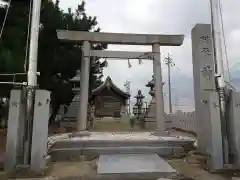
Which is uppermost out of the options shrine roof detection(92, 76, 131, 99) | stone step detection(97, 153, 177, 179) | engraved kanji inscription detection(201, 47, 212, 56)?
shrine roof detection(92, 76, 131, 99)

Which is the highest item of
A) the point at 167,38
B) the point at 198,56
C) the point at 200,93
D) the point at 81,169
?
the point at 167,38

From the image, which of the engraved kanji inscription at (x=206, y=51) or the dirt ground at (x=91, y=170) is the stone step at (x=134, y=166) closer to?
the dirt ground at (x=91, y=170)

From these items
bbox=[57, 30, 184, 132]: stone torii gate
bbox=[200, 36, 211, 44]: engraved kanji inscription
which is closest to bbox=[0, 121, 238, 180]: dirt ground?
bbox=[200, 36, 211, 44]: engraved kanji inscription

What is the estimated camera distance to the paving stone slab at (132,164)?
519 cm

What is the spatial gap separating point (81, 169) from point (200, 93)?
152 inches

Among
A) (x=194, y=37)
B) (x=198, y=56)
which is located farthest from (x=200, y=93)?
(x=194, y=37)

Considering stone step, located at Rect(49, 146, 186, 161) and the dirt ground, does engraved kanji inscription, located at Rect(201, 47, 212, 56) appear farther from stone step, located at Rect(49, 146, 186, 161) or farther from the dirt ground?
the dirt ground

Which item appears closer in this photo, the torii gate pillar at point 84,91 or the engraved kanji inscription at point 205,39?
the engraved kanji inscription at point 205,39

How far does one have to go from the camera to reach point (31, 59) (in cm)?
582

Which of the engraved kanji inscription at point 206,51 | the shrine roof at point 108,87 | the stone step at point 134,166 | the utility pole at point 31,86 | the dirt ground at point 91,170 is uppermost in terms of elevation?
the shrine roof at point 108,87

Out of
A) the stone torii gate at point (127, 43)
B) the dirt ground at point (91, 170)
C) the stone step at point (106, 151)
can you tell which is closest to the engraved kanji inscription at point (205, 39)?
the stone step at point (106, 151)

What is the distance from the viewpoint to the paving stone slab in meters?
5.19

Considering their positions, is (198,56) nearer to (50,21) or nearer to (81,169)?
(81,169)

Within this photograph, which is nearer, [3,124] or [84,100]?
[84,100]
